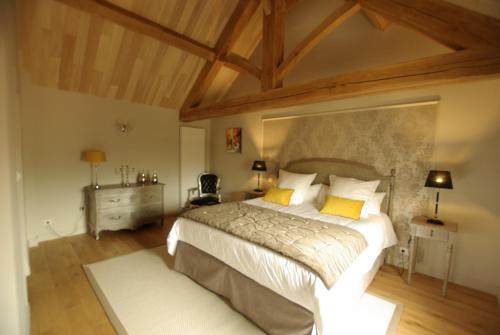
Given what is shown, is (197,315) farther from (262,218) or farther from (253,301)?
(262,218)

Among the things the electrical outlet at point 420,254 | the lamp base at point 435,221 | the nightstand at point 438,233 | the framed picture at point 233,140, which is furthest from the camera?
the framed picture at point 233,140

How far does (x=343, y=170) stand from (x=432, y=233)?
1.23 metres

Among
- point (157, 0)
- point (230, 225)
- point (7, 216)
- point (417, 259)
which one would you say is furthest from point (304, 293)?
point (157, 0)

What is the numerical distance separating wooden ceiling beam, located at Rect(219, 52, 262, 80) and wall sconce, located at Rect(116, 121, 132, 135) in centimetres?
206

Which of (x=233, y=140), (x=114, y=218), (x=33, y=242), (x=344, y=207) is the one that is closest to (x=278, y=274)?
(x=344, y=207)

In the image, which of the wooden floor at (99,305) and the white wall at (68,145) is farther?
the white wall at (68,145)

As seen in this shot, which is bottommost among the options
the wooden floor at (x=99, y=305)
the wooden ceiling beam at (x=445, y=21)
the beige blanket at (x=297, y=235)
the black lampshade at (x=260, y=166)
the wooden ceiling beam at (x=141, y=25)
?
the wooden floor at (x=99, y=305)

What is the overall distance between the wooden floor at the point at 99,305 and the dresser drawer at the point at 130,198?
75 cm

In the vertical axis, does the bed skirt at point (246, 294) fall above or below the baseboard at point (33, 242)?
above

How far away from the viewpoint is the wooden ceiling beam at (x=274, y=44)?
2967mm

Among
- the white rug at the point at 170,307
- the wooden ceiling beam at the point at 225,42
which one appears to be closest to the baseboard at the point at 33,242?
the white rug at the point at 170,307

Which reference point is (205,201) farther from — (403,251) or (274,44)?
(403,251)

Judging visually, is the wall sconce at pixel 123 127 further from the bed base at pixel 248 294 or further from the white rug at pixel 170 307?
the bed base at pixel 248 294

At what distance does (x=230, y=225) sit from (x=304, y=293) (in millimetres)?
918
